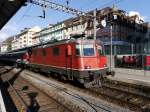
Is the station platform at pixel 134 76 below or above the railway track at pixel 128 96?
above

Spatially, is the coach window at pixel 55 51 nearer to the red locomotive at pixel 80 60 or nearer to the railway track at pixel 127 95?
the red locomotive at pixel 80 60

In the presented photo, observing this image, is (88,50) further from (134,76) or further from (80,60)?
(134,76)

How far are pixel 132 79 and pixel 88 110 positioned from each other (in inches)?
308

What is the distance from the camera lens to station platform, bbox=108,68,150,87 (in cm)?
1650

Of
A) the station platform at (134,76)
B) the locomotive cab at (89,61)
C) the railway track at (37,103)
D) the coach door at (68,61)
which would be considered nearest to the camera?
the railway track at (37,103)

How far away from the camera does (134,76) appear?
1892cm

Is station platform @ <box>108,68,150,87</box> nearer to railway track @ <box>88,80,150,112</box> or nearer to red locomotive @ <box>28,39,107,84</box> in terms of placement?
railway track @ <box>88,80,150,112</box>

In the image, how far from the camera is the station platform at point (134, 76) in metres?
16.5

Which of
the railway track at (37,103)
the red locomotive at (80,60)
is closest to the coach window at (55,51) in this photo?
the red locomotive at (80,60)

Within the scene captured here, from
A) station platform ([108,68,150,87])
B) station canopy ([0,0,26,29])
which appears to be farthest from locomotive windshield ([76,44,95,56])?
station canopy ([0,0,26,29])

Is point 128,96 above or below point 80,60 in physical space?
below

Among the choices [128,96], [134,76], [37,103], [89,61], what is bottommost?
[37,103]

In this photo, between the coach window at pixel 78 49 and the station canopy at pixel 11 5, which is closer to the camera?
the coach window at pixel 78 49

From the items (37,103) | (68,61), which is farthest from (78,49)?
(37,103)
